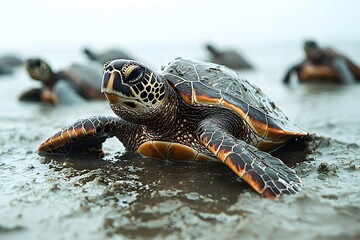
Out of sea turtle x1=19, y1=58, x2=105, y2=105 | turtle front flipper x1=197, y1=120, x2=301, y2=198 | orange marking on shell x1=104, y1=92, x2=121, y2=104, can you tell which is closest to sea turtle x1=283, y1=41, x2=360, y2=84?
sea turtle x1=19, y1=58, x2=105, y2=105

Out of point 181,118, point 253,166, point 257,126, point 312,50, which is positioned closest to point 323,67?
point 312,50

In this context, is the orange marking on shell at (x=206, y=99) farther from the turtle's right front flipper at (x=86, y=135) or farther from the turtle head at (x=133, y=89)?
the turtle's right front flipper at (x=86, y=135)

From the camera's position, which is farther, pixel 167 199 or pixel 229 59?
pixel 229 59

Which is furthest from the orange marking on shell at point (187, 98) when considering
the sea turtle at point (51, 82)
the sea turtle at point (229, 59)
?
the sea turtle at point (229, 59)

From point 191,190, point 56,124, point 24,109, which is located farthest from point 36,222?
point 24,109

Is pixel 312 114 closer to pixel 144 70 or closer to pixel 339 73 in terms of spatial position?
pixel 144 70

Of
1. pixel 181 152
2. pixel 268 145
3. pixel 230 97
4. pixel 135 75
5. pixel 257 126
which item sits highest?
pixel 135 75

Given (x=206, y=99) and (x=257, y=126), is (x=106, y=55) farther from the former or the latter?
(x=257, y=126)
